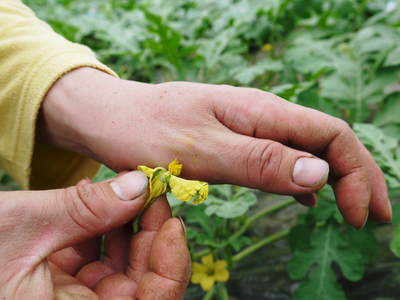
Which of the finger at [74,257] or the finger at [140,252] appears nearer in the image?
the finger at [140,252]

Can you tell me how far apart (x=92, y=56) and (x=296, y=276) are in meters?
1.04

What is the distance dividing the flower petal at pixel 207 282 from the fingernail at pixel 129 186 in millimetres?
623

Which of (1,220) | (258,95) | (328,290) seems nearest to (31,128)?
(1,220)

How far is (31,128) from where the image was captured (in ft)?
4.51

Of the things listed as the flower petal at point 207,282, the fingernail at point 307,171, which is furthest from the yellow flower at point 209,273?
the fingernail at point 307,171

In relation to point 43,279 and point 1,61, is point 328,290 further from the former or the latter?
point 1,61

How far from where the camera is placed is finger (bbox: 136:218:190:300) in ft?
3.29

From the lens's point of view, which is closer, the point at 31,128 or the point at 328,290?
the point at 31,128

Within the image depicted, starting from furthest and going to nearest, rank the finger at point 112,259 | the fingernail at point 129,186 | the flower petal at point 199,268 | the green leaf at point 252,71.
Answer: the green leaf at point 252,71
the flower petal at point 199,268
the finger at point 112,259
the fingernail at point 129,186

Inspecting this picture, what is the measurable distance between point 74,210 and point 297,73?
60.3 inches

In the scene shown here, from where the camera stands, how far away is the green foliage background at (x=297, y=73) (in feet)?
5.08

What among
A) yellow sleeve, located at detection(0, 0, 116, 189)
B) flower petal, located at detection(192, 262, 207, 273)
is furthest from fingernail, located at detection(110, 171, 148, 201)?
flower petal, located at detection(192, 262, 207, 273)

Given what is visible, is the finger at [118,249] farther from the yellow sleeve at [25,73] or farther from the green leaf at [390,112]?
the green leaf at [390,112]

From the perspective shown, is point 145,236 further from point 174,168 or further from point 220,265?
point 220,265
